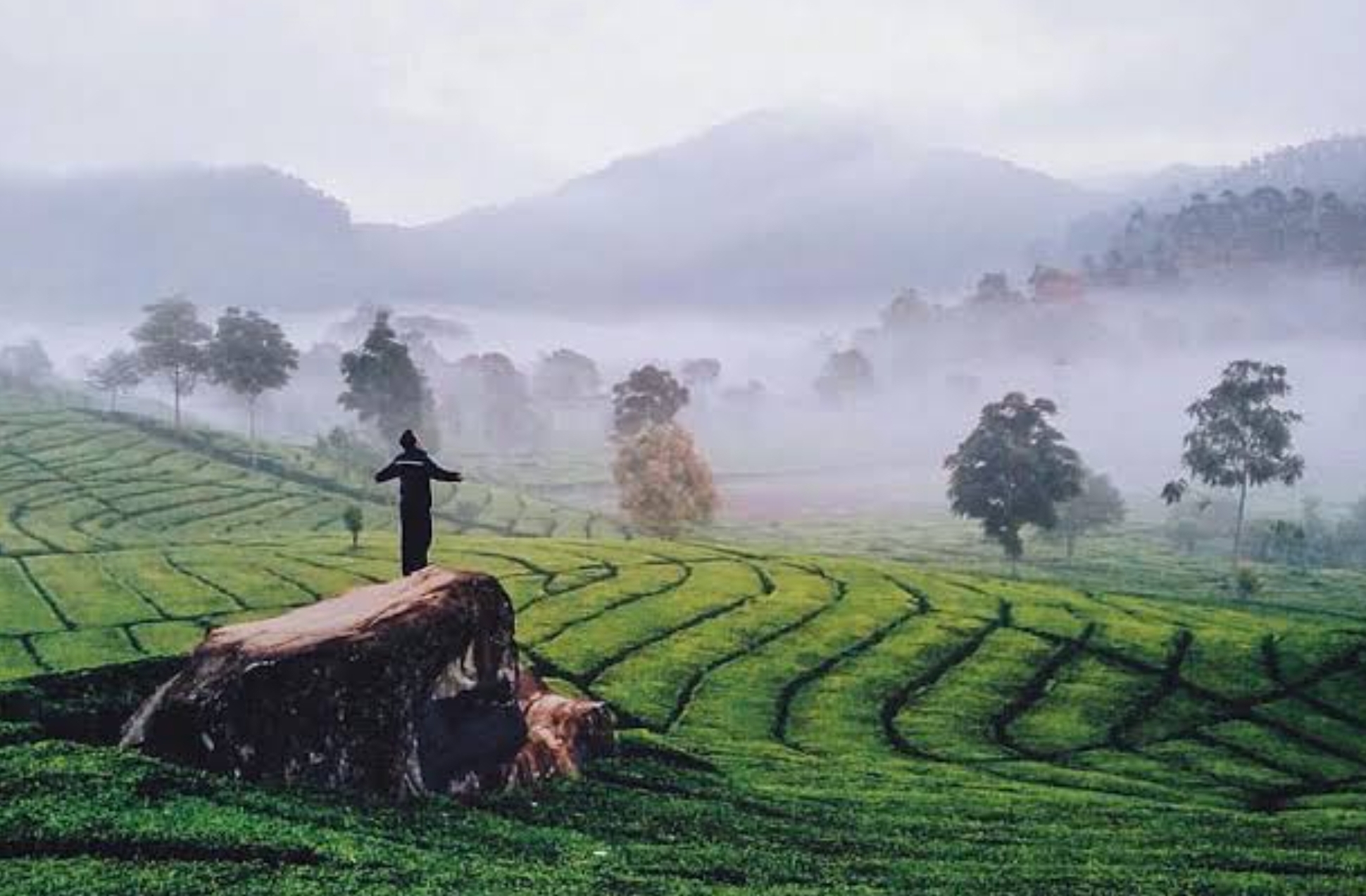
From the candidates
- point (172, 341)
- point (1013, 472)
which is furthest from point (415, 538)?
point (172, 341)

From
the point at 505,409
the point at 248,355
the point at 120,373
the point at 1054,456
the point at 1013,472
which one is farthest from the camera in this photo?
the point at 505,409

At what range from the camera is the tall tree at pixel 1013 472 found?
3278 inches

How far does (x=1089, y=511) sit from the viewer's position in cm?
10562

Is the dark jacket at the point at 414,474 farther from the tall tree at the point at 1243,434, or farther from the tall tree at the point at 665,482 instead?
the tall tree at the point at 1243,434

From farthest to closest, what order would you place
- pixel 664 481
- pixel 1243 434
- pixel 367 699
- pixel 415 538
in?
1. pixel 1243 434
2. pixel 664 481
3. pixel 415 538
4. pixel 367 699

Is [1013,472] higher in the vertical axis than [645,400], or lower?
lower

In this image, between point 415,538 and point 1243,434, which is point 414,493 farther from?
point 1243,434

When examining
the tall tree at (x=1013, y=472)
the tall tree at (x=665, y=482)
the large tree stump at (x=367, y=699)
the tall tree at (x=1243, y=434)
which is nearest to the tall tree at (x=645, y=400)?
the tall tree at (x=665, y=482)

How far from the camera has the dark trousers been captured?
25438mm

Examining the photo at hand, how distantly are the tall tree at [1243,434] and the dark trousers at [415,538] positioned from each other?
7270 centimetres

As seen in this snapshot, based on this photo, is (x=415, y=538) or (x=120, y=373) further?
(x=120, y=373)

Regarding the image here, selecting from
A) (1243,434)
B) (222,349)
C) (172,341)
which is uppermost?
(172,341)

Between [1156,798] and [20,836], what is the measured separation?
25.4 meters

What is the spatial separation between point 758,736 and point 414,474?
16.5m
